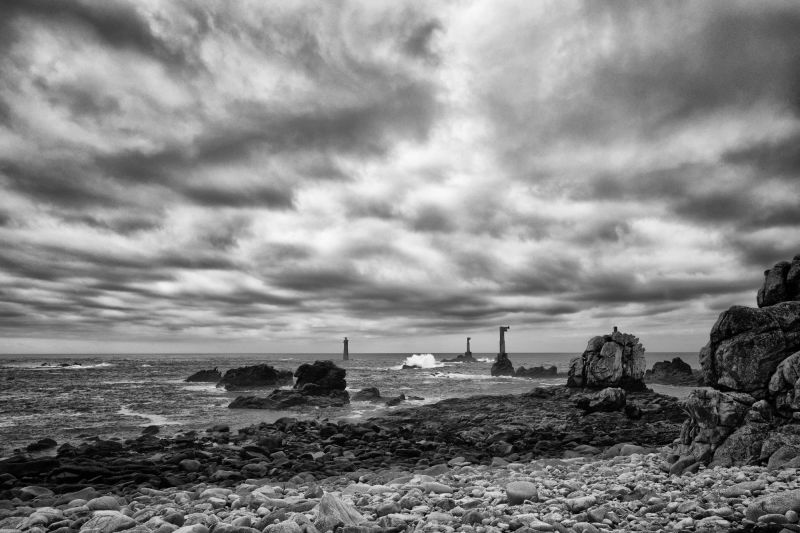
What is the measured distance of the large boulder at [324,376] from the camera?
3609cm

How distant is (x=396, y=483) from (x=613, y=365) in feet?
90.5

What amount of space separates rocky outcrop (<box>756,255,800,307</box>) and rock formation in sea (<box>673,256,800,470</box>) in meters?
0.35

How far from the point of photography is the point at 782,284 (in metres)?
12.4

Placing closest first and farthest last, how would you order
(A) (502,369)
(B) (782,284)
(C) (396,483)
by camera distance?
(C) (396,483) < (B) (782,284) < (A) (502,369)

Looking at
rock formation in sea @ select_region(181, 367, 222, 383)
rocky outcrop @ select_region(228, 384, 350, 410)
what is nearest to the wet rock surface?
rocky outcrop @ select_region(228, 384, 350, 410)

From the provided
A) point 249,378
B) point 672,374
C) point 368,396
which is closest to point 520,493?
point 368,396

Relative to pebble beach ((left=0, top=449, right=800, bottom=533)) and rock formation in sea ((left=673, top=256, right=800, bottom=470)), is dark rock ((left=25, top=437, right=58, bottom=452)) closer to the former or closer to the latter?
pebble beach ((left=0, top=449, right=800, bottom=533))

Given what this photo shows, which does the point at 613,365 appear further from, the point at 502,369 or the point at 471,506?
the point at 502,369

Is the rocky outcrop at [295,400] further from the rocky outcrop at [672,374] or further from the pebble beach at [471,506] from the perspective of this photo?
the rocky outcrop at [672,374]

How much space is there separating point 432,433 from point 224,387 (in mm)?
33452

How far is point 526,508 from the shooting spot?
7.22 meters

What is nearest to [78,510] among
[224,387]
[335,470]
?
[335,470]

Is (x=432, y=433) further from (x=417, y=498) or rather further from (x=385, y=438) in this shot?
(x=417, y=498)

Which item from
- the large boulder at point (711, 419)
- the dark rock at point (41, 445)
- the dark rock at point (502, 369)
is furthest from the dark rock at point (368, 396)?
the dark rock at point (502, 369)
